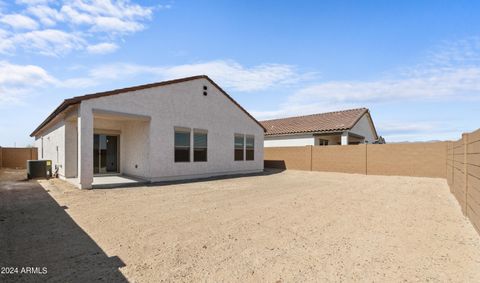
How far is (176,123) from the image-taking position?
46.2ft

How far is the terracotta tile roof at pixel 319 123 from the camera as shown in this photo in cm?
2197

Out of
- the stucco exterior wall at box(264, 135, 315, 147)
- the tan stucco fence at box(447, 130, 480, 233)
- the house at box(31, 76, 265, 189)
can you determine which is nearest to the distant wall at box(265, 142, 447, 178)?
the stucco exterior wall at box(264, 135, 315, 147)

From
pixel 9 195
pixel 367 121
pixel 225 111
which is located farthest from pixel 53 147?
pixel 367 121

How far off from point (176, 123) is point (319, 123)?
1439cm

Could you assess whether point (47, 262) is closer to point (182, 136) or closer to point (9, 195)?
point (9, 195)

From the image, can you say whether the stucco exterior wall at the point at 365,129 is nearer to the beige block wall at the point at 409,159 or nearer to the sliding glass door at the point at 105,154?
the beige block wall at the point at 409,159

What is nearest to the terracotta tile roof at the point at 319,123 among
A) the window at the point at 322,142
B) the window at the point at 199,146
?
the window at the point at 322,142

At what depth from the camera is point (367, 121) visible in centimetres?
2683

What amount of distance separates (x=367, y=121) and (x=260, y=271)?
87.2ft

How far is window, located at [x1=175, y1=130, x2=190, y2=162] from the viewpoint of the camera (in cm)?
1417

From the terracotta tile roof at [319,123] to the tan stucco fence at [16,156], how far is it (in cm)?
2268

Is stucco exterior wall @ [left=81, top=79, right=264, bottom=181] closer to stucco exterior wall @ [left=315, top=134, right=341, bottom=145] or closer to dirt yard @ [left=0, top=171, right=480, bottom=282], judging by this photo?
dirt yard @ [left=0, top=171, right=480, bottom=282]

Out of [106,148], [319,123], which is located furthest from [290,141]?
[106,148]

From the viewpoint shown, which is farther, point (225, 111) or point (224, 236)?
point (225, 111)
